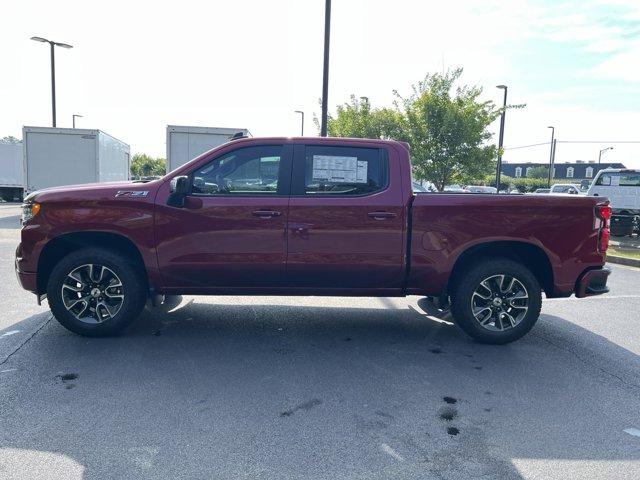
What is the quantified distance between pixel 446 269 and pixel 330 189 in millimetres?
1377

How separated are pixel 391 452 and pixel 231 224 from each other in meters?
2.64

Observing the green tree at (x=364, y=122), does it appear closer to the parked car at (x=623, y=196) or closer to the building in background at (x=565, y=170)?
the parked car at (x=623, y=196)

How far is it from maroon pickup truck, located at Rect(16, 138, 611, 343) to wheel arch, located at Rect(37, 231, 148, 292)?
13mm

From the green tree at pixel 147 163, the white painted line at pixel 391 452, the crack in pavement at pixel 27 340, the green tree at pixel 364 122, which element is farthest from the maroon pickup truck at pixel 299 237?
the green tree at pixel 147 163

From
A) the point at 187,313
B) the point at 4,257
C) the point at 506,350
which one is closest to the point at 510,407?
the point at 506,350

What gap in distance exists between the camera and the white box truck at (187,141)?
13.6 metres

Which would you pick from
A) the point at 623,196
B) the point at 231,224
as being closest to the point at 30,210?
the point at 231,224

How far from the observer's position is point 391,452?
312 cm

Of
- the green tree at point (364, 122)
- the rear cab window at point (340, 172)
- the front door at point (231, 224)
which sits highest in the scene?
the green tree at point (364, 122)

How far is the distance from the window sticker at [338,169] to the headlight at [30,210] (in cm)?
268

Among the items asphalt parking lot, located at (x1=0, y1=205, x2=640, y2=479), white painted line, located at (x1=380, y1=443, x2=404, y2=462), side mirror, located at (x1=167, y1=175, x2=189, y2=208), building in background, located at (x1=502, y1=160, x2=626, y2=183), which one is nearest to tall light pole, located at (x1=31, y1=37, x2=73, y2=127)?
asphalt parking lot, located at (x1=0, y1=205, x2=640, y2=479)

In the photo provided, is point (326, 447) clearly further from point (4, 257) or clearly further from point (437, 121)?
point (437, 121)

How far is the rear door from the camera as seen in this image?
195 inches

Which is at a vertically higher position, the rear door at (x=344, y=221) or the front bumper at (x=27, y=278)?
the rear door at (x=344, y=221)
